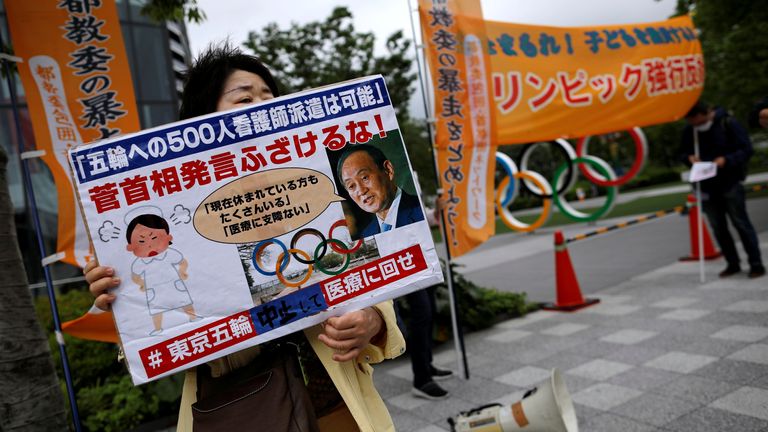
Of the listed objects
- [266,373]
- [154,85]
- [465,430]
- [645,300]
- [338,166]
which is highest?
[154,85]

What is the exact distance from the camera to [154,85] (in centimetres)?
1568

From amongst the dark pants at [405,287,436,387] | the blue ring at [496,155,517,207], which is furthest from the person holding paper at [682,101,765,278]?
the blue ring at [496,155,517,207]

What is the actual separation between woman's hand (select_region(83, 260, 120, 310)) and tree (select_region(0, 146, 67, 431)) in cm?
127

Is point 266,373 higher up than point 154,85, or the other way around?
point 154,85

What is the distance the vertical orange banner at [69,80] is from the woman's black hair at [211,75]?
6.31 feet

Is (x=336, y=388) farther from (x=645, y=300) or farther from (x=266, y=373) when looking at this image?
(x=645, y=300)

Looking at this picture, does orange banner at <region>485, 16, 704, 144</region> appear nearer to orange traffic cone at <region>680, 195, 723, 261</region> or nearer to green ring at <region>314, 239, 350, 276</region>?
orange traffic cone at <region>680, 195, 723, 261</region>

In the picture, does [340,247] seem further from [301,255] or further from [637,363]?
[637,363]

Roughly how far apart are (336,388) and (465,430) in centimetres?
178

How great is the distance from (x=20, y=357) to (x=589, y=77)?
546 cm

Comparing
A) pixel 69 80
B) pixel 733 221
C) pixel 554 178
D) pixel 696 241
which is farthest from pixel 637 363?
pixel 554 178

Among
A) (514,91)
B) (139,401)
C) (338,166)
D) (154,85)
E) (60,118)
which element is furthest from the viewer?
(154,85)

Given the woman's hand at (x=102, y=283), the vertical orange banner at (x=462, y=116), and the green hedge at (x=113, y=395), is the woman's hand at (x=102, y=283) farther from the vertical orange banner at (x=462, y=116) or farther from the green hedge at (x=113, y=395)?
the vertical orange banner at (x=462, y=116)

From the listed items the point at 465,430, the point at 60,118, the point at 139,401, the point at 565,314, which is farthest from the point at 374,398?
the point at 565,314
